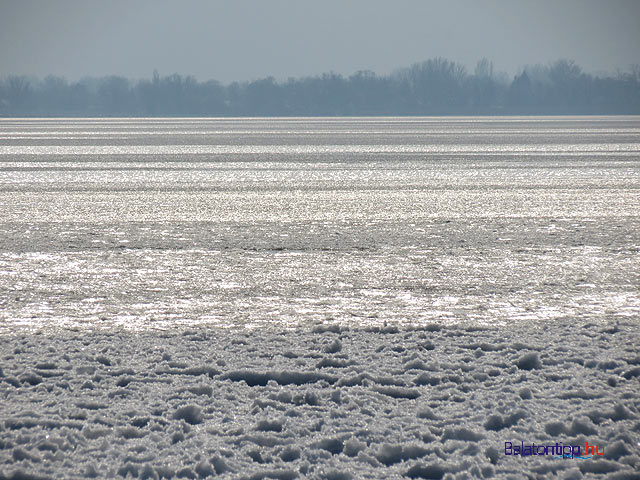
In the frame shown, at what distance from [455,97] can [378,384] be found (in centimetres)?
11215

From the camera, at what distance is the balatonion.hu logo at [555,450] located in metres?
3.73

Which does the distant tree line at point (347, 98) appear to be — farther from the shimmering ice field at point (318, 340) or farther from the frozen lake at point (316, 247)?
the shimmering ice field at point (318, 340)

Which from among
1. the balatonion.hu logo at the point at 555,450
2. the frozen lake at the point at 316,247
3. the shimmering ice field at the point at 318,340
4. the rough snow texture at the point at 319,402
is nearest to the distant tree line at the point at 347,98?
the frozen lake at the point at 316,247

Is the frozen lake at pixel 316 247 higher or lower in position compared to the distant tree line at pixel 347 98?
lower

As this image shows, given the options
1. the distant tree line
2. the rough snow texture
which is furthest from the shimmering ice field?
the distant tree line

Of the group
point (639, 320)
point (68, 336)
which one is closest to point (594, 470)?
point (639, 320)

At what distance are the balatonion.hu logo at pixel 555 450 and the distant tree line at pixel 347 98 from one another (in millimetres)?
97330

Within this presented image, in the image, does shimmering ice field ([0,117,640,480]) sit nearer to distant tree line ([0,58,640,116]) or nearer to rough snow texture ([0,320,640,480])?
rough snow texture ([0,320,640,480])

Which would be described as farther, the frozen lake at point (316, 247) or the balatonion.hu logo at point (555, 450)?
the frozen lake at point (316, 247)

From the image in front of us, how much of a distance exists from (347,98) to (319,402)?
105 m

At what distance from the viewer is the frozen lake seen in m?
6.32

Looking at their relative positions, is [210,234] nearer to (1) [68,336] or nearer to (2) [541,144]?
(1) [68,336]

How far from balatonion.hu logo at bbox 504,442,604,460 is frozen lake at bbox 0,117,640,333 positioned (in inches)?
82.4

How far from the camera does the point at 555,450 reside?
3771 mm
